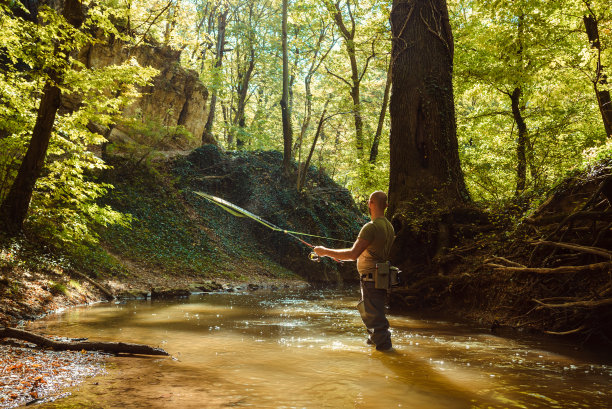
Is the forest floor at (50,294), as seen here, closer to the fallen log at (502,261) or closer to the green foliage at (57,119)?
the green foliage at (57,119)

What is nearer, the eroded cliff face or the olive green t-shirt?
the olive green t-shirt

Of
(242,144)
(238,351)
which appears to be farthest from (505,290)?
(242,144)

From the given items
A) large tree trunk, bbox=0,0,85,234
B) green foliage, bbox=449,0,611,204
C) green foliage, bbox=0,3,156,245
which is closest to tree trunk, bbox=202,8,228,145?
green foliage, bbox=449,0,611,204

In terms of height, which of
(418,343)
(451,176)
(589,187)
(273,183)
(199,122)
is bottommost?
(418,343)

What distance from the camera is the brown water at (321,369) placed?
331 centimetres

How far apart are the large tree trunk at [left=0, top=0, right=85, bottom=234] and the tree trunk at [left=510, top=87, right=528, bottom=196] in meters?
11.0

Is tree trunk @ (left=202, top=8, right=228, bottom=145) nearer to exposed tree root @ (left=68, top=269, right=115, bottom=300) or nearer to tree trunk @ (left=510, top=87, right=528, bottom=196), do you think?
exposed tree root @ (left=68, top=269, right=115, bottom=300)

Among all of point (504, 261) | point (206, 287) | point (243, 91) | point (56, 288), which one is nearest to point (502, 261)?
point (504, 261)

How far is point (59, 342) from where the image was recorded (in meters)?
4.75

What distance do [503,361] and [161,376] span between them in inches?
147

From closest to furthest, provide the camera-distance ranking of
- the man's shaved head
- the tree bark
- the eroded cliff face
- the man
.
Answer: the man < the man's shaved head < the eroded cliff face < the tree bark

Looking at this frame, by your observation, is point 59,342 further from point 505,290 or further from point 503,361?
point 505,290

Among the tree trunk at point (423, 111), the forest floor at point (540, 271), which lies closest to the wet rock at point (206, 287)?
the tree trunk at point (423, 111)

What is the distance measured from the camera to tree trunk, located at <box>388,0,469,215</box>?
9.49 m
